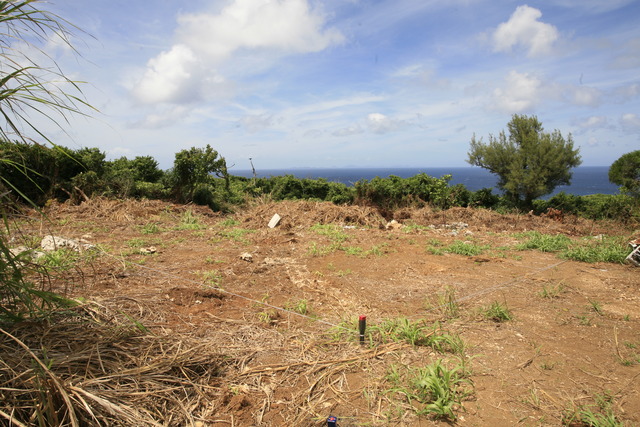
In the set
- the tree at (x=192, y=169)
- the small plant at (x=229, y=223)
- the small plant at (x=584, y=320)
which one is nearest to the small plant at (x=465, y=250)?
the small plant at (x=584, y=320)

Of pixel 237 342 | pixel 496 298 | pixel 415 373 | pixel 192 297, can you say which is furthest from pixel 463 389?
pixel 192 297

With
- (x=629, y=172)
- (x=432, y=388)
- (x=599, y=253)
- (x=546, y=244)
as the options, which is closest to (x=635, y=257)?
(x=599, y=253)

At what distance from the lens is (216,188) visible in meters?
14.4

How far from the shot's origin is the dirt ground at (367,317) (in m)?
2.27

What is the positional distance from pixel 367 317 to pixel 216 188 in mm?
11957

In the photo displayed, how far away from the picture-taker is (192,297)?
389 cm

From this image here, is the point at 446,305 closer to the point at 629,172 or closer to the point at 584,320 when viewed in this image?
the point at 584,320

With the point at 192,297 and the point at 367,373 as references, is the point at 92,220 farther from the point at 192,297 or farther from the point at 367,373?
the point at 367,373

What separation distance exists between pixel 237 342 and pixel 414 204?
10.9 meters

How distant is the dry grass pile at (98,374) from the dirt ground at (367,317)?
16cm

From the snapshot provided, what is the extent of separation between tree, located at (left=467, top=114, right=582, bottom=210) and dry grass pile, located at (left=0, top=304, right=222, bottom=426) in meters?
17.3

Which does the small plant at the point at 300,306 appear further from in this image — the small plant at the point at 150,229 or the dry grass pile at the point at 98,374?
the small plant at the point at 150,229

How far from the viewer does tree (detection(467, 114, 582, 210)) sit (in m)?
16.2

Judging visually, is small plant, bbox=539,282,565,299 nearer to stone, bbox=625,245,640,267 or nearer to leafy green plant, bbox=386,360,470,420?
stone, bbox=625,245,640,267
